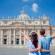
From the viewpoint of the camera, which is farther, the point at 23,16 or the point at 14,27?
the point at 23,16

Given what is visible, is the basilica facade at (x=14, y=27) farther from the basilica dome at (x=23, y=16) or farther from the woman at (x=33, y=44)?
the woman at (x=33, y=44)

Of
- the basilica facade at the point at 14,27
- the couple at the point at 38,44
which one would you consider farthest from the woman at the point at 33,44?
the basilica facade at the point at 14,27

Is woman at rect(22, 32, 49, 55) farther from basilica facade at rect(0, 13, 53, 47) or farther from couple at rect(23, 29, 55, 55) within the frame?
basilica facade at rect(0, 13, 53, 47)

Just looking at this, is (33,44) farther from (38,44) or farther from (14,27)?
(14,27)

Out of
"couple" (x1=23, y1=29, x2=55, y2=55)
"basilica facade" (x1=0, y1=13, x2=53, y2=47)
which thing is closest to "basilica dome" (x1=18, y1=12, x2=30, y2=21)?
"basilica facade" (x1=0, y1=13, x2=53, y2=47)

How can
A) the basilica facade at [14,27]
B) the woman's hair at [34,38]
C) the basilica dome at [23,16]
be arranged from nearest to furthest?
the woman's hair at [34,38]
the basilica facade at [14,27]
the basilica dome at [23,16]

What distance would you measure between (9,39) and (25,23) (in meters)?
6.08

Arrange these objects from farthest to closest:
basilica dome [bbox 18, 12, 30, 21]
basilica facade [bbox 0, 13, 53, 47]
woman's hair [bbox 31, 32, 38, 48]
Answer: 1. basilica dome [bbox 18, 12, 30, 21]
2. basilica facade [bbox 0, 13, 53, 47]
3. woman's hair [bbox 31, 32, 38, 48]

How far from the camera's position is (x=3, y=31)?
7469 cm

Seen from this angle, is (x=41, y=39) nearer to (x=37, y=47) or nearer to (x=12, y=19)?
(x=37, y=47)

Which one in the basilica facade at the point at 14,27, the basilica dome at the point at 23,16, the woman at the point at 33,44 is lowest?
the woman at the point at 33,44

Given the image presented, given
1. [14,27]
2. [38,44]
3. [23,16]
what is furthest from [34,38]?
[23,16]

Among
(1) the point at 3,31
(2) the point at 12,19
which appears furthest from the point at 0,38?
A: (2) the point at 12,19

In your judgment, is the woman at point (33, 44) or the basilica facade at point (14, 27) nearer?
the woman at point (33, 44)
